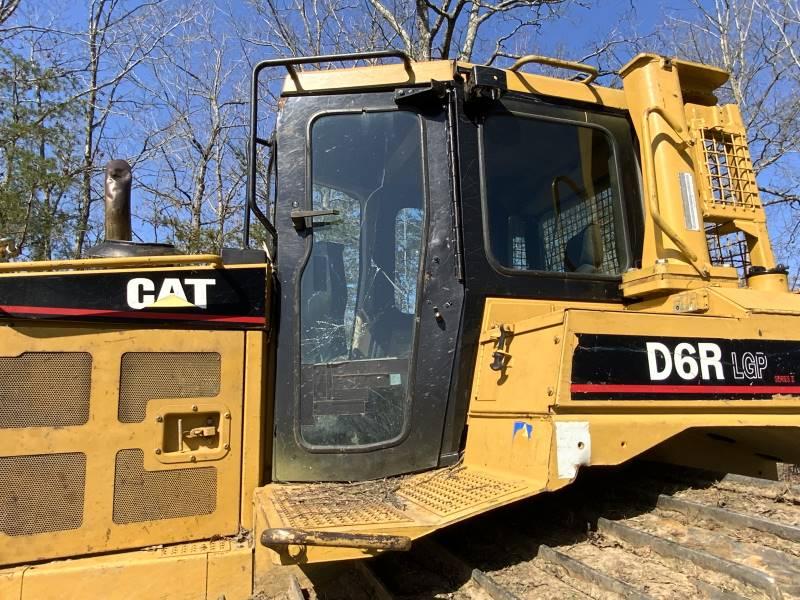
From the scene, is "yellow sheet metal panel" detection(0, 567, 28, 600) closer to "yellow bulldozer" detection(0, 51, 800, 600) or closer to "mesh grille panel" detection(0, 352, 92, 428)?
"yellow bulldozer" detection(0, 51, 800, 600)

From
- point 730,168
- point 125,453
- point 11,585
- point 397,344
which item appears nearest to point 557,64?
point 730,168

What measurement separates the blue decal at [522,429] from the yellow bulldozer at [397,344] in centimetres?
3

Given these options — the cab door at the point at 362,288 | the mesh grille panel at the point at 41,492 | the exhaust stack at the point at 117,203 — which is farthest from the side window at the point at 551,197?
the mesh grille panel at the point at 41,492

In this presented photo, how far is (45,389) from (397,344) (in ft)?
4.81

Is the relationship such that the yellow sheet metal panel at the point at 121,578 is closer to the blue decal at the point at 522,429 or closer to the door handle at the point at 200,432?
the door handle at the point at 200,432

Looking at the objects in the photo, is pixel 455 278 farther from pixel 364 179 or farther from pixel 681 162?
pixel 681 162

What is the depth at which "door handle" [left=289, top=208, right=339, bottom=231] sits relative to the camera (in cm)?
290

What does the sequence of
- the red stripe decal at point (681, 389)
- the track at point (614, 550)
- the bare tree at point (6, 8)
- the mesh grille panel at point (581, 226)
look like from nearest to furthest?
the track at point (614, 550) < the red stripe decal at point (681, 389) < the mesh grille panel at point (581, 226) < the bare tree at point (6, 8)

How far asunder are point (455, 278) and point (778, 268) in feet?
5.65

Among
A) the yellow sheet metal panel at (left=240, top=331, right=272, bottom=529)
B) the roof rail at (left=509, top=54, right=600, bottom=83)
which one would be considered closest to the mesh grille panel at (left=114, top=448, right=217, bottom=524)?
the yellow sheet metal panel at (left=240, top=331, right=272, bottom=529)

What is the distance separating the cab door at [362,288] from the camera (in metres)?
2.80

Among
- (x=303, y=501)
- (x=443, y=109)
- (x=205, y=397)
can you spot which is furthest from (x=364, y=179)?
(x=303, y=501)

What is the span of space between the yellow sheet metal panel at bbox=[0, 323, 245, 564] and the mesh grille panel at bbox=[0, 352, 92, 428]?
1cm

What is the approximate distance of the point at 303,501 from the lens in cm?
252
